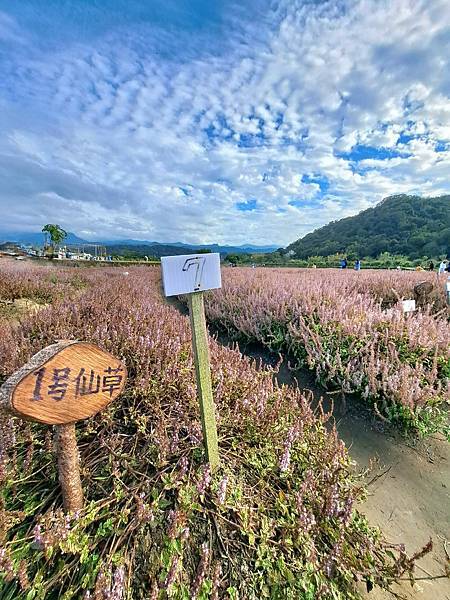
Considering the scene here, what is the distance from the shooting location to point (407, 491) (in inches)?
77.7

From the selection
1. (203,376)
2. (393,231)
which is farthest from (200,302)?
(393,231)

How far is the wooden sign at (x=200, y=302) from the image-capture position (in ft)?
4.49

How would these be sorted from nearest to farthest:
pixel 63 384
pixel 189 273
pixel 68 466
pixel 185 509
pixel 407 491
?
1. pixel 63 384
2. pixel 68 466
3. pixel 185 509
4. pixel 189 273
5. pixel 407 491

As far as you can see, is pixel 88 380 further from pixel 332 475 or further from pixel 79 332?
pixel 79 332

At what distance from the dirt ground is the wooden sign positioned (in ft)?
3.19

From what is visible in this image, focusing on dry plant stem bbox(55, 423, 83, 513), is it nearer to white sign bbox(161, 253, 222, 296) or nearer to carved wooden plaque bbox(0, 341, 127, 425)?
carved wooden plaque bbox(0, 341, 127, 425)

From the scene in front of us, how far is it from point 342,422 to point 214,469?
163 centimetres

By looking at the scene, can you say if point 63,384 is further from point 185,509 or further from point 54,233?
point 54,233

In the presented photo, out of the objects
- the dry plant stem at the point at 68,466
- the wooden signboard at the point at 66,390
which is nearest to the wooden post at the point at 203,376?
the wooden signboard at the point at 66,390

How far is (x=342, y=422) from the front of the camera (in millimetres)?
2613

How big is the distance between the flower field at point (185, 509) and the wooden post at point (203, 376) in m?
0.12

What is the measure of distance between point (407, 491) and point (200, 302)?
1970 mm

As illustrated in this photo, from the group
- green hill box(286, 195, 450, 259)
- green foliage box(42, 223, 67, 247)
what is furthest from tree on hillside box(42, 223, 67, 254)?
green hill box(286, 195, 450, 259)

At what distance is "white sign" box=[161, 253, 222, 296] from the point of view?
1.32 m
